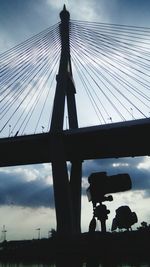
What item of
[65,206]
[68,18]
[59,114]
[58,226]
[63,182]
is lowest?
[58,226]

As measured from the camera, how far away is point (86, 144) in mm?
18047

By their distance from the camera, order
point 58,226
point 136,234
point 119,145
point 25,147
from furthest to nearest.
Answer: point 119,145
point 25,147
point 58,226
point 136,234

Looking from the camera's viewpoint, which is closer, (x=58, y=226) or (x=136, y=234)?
(x=136, y=234)

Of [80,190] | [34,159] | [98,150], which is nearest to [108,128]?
[98,150]

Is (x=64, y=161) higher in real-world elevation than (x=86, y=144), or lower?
lower

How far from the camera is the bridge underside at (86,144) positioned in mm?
15852

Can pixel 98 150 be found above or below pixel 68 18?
below

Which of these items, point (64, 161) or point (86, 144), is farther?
point (86, 144)

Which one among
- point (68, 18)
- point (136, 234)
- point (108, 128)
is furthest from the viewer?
point (68, 18)

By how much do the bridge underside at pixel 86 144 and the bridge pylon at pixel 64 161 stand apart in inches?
14.7

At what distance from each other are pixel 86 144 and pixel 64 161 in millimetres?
2808

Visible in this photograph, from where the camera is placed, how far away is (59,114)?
1664cm

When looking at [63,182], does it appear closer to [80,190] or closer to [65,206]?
[65,206]

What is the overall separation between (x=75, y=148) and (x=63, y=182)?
3.76 m
